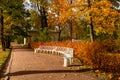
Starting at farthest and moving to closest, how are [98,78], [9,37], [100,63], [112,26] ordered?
[9,37], [112,26], [100,63], [98,78]

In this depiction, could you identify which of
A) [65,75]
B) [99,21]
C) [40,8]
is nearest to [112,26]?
[99,21]

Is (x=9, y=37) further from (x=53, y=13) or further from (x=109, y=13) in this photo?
(x=109, y=13)

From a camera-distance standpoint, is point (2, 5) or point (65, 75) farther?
point (2, 5)

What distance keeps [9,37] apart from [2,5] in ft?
103

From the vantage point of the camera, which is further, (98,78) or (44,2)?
(44,2)

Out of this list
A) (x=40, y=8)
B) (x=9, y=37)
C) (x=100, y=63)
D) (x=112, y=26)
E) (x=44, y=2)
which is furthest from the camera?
(x=40, y=8)

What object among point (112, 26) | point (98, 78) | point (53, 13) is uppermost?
point (53, 13)

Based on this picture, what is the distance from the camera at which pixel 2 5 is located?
21.9 meters

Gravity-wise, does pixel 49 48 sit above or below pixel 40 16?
below

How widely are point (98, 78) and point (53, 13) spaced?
140 feet

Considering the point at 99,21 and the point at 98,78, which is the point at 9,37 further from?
the point at 98,78

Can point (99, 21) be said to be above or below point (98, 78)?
above

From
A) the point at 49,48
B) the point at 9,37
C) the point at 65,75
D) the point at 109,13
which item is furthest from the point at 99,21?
the point at 9,37

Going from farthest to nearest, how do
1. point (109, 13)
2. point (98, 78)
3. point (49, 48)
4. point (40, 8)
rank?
point (40, 8), point (49, 48), point (109, 13), point (98, 78)
